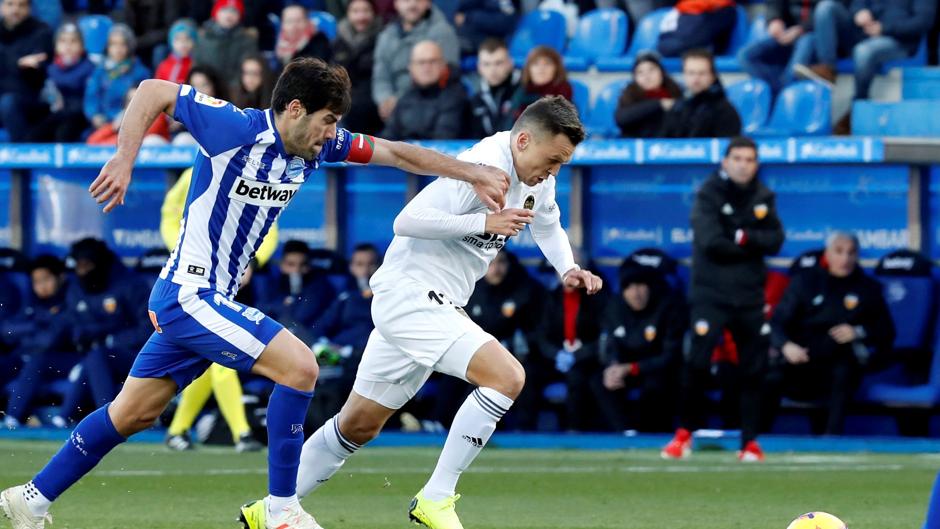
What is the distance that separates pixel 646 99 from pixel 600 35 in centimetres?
236

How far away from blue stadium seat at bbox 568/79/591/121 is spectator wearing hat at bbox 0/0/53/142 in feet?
15.7

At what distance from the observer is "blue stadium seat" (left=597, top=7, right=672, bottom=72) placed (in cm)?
1542

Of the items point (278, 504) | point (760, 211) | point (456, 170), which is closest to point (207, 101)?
point (456, 170)

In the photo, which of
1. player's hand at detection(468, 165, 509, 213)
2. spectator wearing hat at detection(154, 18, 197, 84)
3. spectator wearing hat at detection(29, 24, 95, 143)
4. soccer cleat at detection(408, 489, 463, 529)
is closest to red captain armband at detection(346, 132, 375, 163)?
player's hand at detection(468, 165, 509, 213)

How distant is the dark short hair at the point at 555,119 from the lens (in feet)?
24.1

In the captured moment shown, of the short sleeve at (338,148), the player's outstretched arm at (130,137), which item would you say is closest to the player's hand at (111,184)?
the player's outstretched arm at (130,137)

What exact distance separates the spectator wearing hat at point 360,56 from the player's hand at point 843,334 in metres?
4.07

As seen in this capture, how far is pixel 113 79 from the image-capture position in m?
16.1

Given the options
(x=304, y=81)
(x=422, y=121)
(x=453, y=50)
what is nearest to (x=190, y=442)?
(x=422, y=121)

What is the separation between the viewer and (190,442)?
1284cm

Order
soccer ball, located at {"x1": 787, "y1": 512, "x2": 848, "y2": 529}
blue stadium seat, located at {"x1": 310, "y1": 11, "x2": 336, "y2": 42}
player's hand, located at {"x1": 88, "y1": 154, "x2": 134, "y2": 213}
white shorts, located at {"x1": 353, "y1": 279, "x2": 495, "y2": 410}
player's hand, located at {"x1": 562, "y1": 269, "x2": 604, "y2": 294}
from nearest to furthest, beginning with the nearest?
player's hand, located at {"x1": 88, "y1": 154, "x2": 134, "y2": 213}
soccer ball, located at {"x1": 787, "y1": 512, "x2": 848, "y2": 529}
white shorts, located at {"x1": 353, "y1": 279, "x2": 495, "y2": 410}
player's hand, located at {"x1": 562, "y1": 269, "x2": 604, "y2": 294}
blue stadium seat, located at {"x1": 310, "y1": 11, "x2": 336, "y2": 42}

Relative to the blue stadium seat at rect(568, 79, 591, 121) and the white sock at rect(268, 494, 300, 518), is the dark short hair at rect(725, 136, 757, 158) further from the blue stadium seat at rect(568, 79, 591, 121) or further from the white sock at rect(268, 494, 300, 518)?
the white sock at rect(268, 494, 300, 518)

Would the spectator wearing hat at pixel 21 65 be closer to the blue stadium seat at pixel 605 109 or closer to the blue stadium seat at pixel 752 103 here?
the blue stadium seat at pixel 605 109

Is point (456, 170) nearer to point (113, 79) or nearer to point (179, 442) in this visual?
point (179, 442)
